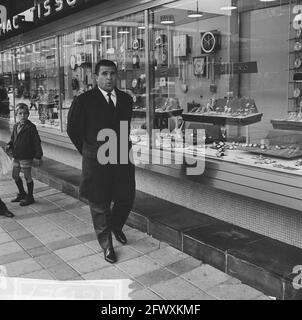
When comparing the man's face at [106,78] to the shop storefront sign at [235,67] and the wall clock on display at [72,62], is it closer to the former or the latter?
the shop storefront sign at [235,67]

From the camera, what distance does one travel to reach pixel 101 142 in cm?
407

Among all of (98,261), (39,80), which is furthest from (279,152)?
(39,80)

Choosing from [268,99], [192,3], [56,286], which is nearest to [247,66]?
[268,99]

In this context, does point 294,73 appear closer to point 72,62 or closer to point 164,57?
point 164,57

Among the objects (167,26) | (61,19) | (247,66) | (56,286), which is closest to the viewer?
(56,286)

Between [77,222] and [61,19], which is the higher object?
[61,19]

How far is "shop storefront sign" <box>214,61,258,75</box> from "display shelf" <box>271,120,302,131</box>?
3.09 ft

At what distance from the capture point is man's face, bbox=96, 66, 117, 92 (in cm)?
403

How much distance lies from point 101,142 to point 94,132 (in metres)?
0.11

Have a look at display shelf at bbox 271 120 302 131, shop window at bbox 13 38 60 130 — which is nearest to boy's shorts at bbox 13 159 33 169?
shop window at bbox 13 38 60 130

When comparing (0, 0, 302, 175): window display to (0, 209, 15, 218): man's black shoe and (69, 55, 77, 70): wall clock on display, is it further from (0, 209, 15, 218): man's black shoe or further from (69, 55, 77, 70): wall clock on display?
(0, 209, 15, 218): man's black shoe

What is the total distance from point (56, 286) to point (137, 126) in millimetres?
2754

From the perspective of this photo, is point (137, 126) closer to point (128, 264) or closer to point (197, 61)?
point (197, 61)

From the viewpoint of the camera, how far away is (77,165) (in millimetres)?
7426
